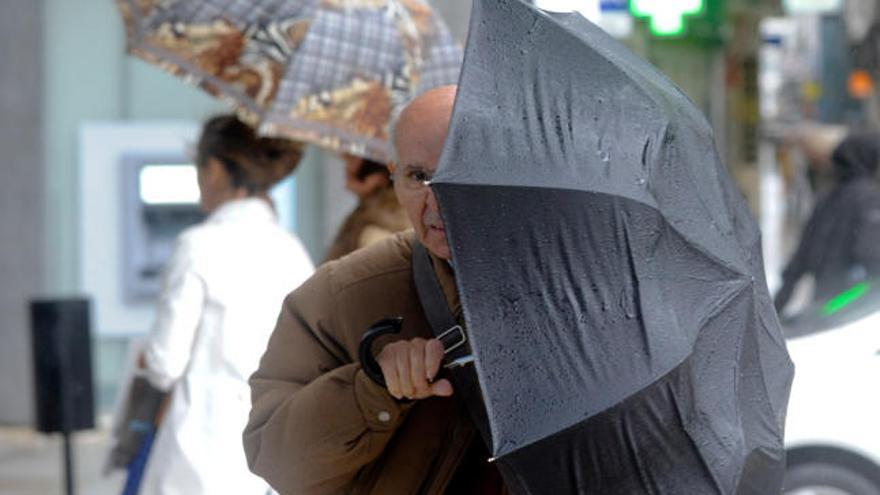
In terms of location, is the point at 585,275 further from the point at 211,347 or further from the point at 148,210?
the point at 148,210

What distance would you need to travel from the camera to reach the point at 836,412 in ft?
23.5

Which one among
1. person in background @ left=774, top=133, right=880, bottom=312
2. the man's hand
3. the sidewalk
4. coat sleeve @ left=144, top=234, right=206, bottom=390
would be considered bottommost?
the sidewalk

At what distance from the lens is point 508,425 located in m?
2.54

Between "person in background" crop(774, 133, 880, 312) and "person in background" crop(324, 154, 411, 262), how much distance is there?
5590mm

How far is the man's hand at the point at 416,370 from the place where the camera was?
270cm

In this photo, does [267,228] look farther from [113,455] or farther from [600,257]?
[600,257]

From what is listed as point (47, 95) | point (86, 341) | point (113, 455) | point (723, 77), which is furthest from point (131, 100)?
point (723, 77)

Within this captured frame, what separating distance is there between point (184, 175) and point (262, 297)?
6168 mm

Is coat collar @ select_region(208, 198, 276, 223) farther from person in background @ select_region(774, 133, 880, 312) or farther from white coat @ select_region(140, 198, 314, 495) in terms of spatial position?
person in background @ select_region(774, 133, 880, 312)

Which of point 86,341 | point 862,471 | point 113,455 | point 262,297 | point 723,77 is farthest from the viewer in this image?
point 723,77

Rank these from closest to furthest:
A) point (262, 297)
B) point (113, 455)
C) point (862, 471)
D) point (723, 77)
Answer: point (262, 297) → point (113, 455) → point (862, 471) → point (723, 77)

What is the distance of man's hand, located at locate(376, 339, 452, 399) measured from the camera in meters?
2.70

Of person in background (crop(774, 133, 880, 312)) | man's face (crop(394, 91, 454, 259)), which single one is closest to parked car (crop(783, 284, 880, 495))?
person in background (crop(774, 133, 880, 312))

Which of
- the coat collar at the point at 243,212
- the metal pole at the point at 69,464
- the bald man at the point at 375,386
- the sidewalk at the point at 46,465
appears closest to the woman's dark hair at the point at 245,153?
Result: the coat collar at the point at 243,212
